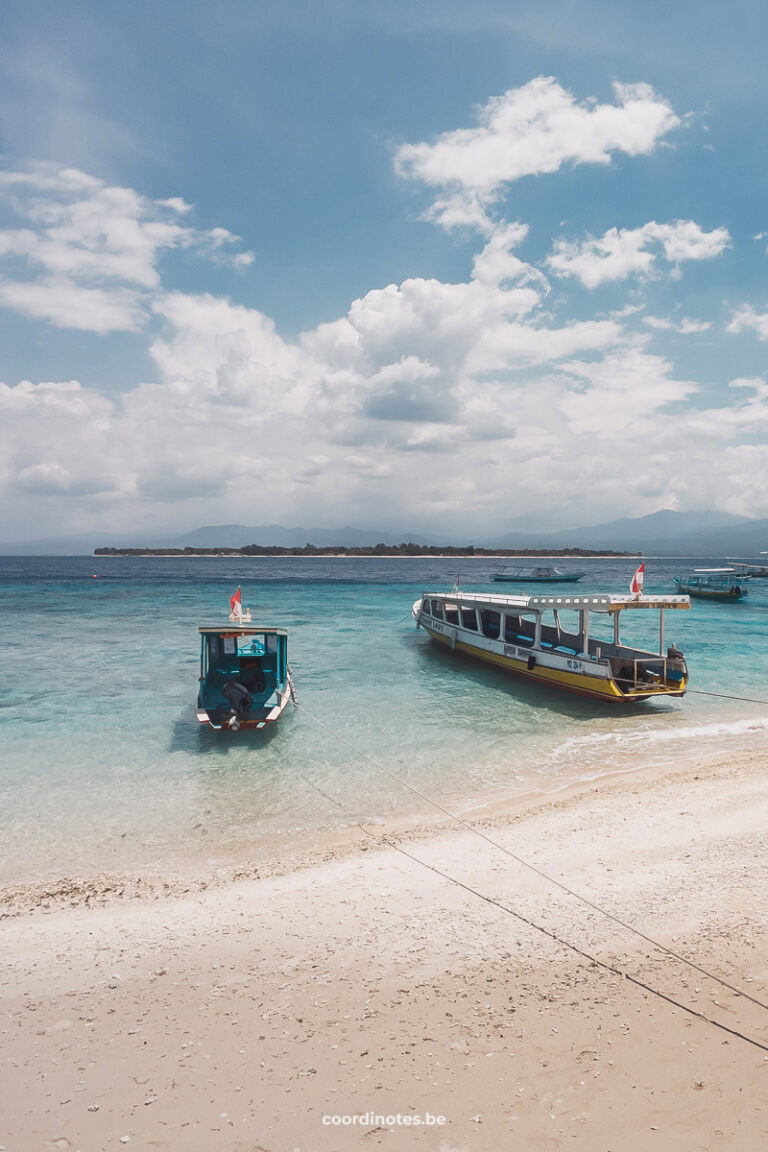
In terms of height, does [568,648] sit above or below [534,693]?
above

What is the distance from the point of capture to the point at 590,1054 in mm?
5621

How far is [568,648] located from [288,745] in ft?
45.7

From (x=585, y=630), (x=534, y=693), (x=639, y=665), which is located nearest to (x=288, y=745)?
(x=534, y=693)

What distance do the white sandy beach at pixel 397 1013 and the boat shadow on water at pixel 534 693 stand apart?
1081 centimetres

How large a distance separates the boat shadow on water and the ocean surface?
11 centimetres

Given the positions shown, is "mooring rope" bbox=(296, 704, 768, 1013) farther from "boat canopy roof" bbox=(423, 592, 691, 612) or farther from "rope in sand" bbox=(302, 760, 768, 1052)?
"boat canopy roof" bbox=(423, 592, 691, 612)

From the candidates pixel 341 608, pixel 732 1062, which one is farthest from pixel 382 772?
pixel 341 608

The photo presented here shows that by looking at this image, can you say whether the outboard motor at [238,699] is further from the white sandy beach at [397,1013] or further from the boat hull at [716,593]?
the boat hull at [716,593]

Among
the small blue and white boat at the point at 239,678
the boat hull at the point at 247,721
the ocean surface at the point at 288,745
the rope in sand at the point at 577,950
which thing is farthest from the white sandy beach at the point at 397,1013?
the small blue and white boat at the point at 239,678

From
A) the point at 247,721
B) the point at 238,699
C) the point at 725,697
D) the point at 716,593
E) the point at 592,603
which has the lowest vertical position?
the point at 725,697

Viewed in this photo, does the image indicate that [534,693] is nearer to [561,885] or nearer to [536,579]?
[561,885]

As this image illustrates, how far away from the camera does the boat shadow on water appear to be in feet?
66.9

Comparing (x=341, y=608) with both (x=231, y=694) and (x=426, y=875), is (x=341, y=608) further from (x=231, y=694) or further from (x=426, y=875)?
(x=426, y=875)

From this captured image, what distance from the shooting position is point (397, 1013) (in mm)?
6227
